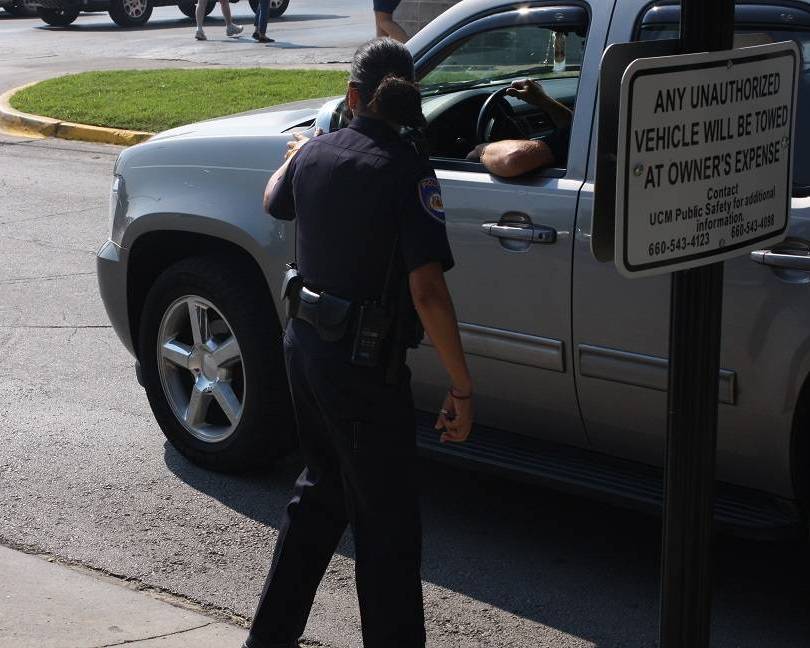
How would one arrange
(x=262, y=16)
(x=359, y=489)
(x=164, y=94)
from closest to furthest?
(x=359, y=489) < (x=164, y=94) < (x=262, y=16)

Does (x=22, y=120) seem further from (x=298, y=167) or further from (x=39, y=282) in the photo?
(x=298, y=167)

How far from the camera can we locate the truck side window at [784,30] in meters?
3.68

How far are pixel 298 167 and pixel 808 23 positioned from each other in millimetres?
1520

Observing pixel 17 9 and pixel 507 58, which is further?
pixel 17 9

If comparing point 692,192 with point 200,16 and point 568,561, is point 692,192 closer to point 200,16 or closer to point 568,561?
point 568,561

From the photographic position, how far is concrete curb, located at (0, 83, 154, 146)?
518 inches

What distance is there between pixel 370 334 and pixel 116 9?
24.3 m

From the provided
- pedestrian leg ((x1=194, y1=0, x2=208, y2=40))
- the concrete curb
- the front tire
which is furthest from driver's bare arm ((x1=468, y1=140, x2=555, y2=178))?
the front tire

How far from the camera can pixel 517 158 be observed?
414cm

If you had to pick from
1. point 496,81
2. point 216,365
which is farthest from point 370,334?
point 496,81

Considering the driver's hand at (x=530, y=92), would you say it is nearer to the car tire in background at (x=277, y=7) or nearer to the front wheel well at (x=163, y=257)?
the front wheel well at (x=163, y=257)

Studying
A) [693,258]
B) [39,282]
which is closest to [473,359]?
[693,258]

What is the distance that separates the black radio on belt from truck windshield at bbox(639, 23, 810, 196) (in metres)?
1.18

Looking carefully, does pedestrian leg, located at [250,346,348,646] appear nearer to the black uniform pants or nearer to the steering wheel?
the black uniform pants
